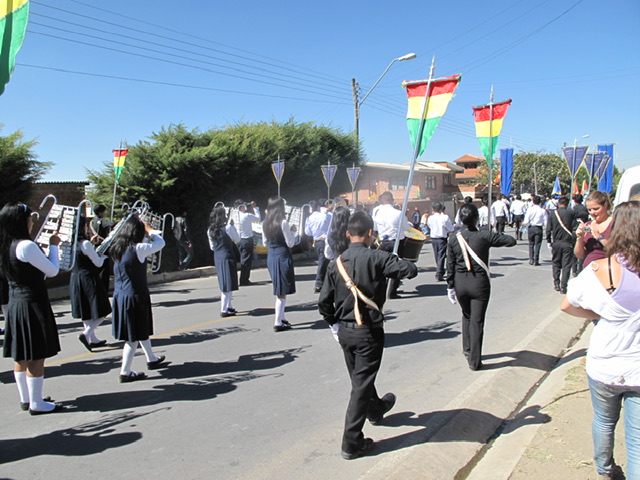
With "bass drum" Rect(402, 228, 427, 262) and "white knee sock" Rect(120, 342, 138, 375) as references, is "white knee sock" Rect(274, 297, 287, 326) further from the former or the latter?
"bass drum" Rect(402, 228, 427, 262)

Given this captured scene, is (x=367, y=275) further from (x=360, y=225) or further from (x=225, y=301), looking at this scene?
(x=225, y=301)

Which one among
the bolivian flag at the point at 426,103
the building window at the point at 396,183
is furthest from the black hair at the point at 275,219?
the building window at the point at 396,183

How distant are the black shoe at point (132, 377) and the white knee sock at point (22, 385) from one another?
0.90 meters

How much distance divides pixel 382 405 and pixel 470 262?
6.52 ft

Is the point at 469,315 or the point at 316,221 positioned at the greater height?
the point at 316,221

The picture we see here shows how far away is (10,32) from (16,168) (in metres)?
8.39

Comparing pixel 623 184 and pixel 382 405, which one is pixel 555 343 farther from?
pixel 382 405

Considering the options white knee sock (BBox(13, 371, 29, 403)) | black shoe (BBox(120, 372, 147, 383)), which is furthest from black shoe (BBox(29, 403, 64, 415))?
black shoe (BBox(120, 372, 147, 383))

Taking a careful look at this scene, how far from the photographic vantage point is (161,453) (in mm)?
3801

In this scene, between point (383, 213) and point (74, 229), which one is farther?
point (383, 213)

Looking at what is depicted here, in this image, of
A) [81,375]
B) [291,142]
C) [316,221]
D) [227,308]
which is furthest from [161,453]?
[291,142]

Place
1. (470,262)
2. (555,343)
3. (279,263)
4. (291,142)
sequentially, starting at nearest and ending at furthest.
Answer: (470,262) < (555,343) < (279,263) < (291,142)

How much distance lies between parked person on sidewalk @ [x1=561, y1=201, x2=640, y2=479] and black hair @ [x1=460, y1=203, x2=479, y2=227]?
2585 millimetres

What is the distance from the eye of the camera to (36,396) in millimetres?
4520
